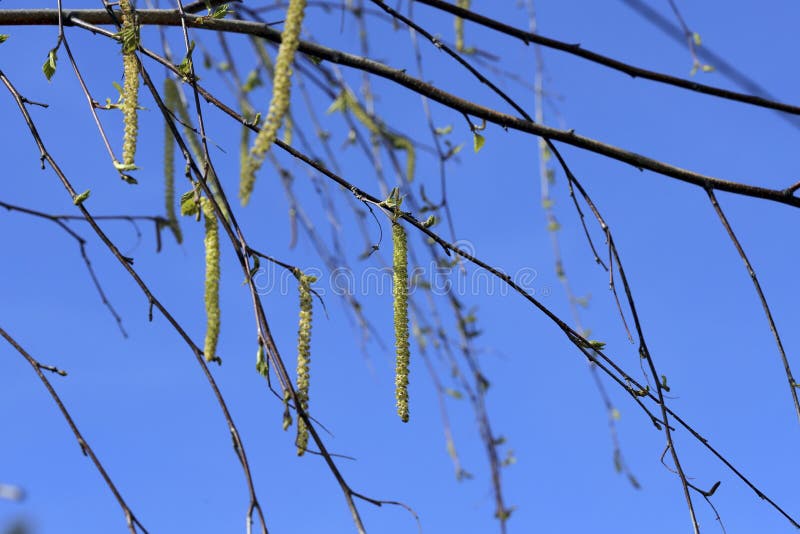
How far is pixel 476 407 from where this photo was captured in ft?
8.95

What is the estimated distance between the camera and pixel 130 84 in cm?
151

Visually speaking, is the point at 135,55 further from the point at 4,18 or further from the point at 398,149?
the point at 398,149

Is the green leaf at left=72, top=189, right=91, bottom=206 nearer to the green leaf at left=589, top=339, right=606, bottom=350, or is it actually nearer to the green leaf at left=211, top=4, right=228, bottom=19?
the green leaf at left=211, top=4, right=228, bottom=19

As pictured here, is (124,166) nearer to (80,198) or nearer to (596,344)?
(80,198)

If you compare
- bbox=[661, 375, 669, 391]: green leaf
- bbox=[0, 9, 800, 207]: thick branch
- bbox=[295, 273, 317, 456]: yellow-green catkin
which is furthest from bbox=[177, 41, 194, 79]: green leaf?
bbox=[661, 375, 669, 391]: green leaf

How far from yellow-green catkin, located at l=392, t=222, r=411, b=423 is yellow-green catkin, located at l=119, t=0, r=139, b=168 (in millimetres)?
484

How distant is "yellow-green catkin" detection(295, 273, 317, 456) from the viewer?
4.56ft

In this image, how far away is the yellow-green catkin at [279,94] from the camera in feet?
3.25

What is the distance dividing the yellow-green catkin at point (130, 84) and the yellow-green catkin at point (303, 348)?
1.20 feet

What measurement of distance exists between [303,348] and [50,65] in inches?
35.0

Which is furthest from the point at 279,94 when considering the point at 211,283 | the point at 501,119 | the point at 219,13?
the point at 219,13

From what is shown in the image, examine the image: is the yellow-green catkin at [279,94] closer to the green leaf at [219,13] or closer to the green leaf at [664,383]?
the green leaf at [219,13]

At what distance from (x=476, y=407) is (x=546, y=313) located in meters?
1.19

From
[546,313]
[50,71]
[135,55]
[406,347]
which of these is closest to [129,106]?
[135,55]
